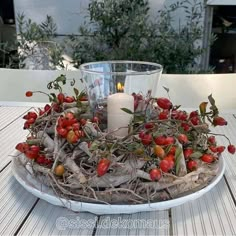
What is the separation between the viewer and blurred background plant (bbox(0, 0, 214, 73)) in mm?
2654

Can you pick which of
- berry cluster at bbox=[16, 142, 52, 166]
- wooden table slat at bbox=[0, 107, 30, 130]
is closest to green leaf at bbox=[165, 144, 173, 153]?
berry cluster at bbox=[16, 142, 52, 166]

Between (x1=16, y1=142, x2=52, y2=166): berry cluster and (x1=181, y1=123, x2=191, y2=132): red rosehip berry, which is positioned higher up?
(x1=181, y1=123, x2=191, y2=132): red rosehip berry

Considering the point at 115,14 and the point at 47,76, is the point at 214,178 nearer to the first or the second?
the point at 47,76

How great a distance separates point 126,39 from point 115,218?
2.23m

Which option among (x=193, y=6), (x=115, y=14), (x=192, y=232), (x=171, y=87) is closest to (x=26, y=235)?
(x=192, y=232)

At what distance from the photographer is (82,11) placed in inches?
116

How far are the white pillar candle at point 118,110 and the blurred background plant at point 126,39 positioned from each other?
1.80 metres

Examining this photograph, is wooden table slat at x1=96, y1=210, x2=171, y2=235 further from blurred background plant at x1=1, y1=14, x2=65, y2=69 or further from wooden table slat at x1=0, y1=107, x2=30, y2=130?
blurred background plant at x1=1, y1=14, x2=65, y2=69

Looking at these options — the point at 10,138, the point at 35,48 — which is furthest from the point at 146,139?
the point at 35,48

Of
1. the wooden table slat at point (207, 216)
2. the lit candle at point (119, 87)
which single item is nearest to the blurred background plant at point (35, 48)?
the lit candle at point (119, 87)

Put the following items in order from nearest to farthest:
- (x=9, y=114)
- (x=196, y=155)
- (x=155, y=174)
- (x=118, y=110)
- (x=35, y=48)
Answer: (x=155, y=174)
(x=196, y=155)
(x=118, y=110)
(x=9, y=114)
(x=35, y=48)

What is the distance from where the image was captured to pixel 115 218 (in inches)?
23.8

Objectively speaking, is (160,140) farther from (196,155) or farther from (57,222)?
(57,222)

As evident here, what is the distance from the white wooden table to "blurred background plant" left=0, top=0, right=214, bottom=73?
6.38 ft
